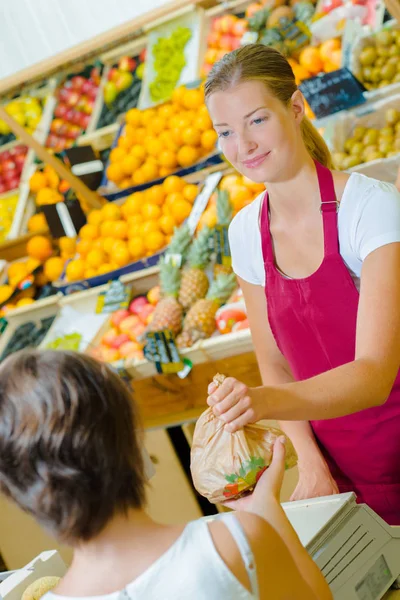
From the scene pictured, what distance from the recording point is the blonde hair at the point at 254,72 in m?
1.73

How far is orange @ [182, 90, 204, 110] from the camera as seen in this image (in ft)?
14.8

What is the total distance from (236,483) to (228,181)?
2846mm

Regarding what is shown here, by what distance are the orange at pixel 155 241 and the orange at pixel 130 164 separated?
65 cm

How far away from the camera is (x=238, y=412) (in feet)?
4.36

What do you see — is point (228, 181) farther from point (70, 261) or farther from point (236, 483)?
point (236, 483)

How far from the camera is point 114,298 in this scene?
4129 mm

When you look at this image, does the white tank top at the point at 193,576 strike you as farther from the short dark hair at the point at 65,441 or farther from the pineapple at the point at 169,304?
the pineapple at the point at 169,304

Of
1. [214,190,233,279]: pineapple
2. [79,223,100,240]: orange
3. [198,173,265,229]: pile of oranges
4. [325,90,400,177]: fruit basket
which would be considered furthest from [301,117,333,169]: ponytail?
[79,223,100,240]: orange

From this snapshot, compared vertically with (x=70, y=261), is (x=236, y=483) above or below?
above

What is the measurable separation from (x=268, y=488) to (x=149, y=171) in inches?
139

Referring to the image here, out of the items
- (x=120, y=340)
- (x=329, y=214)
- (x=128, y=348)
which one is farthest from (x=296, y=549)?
(x=120, y=340)

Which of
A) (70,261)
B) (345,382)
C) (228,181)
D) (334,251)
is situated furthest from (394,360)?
(70,261)

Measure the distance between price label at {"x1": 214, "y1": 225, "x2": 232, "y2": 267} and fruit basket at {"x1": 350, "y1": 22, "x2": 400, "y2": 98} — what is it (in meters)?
1.03

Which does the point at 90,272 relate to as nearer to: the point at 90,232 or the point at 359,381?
the point at 90,232
